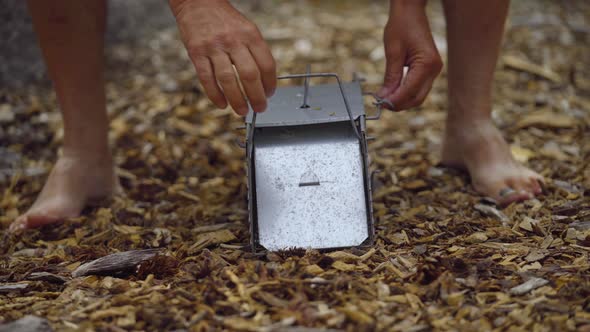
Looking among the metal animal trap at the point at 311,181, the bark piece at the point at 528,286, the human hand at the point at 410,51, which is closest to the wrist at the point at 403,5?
the human hand at the point at 410,51

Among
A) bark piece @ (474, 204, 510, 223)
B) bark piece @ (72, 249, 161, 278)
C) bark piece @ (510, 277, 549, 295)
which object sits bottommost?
bark piece @ (510, 277, 549, 295)

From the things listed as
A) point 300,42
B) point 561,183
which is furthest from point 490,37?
point 300,42

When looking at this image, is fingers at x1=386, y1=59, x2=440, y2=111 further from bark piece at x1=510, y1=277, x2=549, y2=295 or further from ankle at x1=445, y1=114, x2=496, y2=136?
bark piece at x1=510, y1=277, x2=549, y2=295

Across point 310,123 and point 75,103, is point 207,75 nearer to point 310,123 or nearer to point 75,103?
point 310,123

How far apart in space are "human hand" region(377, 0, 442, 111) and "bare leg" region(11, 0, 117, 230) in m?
0.81

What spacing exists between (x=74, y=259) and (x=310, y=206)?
57 cm

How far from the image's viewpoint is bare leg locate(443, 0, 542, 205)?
1864mm

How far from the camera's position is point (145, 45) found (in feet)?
11.0

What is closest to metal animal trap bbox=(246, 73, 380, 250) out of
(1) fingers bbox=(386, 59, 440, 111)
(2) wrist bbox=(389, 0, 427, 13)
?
(1) fingers bbox=(386, 59, 440, 111)

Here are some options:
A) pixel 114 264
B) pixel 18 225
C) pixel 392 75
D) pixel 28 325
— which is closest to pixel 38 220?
pixel 18 225

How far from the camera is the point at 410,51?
1761 millimetres

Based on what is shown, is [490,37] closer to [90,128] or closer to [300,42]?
[90,128]

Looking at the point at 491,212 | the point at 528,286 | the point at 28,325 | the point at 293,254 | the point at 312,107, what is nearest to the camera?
the point at 28,325

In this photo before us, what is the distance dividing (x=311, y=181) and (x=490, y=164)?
663 millimetres
